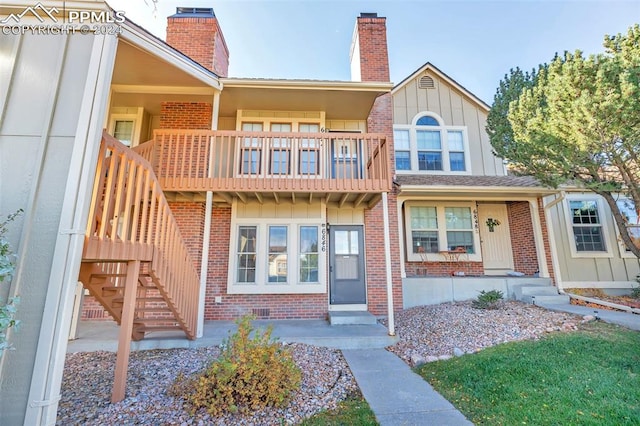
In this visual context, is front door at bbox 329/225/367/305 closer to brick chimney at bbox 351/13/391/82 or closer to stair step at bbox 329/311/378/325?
stair step at bbox 329/311/378/325

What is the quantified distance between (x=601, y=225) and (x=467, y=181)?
4859mm

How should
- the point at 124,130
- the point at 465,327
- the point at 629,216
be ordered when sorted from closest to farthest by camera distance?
the point at 465,327
the point at 124,130
the point at 629,216

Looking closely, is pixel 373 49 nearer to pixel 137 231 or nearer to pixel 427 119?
pixel 427 119

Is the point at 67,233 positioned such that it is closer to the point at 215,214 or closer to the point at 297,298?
the point at 215,214

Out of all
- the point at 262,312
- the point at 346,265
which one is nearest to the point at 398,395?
the point at 346,265

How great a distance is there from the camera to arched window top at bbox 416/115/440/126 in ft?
31.7

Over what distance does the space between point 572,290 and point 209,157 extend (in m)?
11.0

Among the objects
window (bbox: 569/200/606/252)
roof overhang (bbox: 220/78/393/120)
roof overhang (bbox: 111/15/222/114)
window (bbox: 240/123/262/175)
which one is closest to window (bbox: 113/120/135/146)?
roof overhang (bbox: 111/15/222/114)

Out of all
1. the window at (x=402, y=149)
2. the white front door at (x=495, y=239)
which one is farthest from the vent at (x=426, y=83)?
the white front door at (x=495, y=239)

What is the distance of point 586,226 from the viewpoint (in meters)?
9.02

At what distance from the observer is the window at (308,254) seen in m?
7.06

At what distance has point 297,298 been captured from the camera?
6914 mm

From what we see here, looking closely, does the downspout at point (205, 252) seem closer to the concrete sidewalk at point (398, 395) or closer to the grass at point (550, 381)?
the concrete sidewalk at point (398, 395)

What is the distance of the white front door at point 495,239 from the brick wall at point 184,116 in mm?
9038
